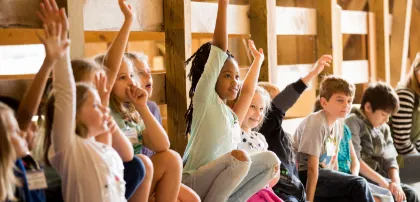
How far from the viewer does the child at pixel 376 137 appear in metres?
4.17

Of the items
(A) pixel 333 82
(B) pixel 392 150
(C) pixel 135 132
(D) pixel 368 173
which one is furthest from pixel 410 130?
(C) pixel 135 132

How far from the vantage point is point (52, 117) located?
84.0 inches

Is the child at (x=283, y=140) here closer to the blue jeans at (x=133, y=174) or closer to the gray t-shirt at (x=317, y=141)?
the gray t-shirt at (x=317, y=141)

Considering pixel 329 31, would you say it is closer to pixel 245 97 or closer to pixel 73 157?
pixel 245 97

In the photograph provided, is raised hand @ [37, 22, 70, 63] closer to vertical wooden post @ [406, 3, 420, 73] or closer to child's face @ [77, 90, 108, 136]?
child's face @ [77, 90, 108, 136]

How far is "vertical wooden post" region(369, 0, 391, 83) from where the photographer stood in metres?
5.43

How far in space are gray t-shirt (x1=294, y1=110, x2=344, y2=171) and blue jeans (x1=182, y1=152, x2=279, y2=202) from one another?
71cm

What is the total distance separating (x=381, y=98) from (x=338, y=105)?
0.57 metres

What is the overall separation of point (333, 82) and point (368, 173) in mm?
643

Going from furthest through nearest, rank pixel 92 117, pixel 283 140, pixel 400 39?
pixel 400 39 → pixel 283 140 → pixel 92 117

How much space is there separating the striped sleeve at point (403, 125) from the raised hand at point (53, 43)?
10.2 ft

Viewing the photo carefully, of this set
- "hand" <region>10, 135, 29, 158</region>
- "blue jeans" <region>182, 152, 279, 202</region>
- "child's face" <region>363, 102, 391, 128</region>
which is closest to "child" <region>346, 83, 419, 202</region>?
"child's face" <region>363, 102, 391, 128</region>

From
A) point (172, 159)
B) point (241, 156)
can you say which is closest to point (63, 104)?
point (172, 159)

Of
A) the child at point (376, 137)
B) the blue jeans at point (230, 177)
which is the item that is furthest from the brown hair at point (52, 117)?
the child at point (376, 137)
